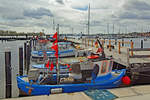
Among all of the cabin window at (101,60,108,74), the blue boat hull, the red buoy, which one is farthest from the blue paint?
the red buoy

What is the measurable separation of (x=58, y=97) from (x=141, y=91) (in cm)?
349

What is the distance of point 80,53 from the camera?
20.0 m

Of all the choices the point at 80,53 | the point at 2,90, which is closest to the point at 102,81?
the point at 2,90

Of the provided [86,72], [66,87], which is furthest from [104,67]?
[66,87]

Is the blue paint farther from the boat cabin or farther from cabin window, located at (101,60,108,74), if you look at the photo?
cabin window, located at (101,60,108,74)

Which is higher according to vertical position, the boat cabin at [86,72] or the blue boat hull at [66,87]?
the boat cabin at [86,72]

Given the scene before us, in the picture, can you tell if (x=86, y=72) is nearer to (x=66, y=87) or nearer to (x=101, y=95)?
(x=66, y=87)

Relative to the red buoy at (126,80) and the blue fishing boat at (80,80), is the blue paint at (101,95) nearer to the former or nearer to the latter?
the blue fishing boat at (80,80)

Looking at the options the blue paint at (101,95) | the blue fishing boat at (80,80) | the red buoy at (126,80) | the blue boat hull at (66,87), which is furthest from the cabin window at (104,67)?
the blue paint at (101,95)

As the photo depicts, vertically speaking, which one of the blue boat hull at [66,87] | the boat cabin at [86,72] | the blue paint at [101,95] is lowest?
the blue boat hull at [66,87]

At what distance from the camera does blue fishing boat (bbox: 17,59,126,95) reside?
24.5 ft

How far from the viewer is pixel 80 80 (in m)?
7.99

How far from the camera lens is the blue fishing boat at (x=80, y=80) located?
746 centimetres

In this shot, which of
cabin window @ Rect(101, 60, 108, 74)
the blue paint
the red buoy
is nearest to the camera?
the blue paint
